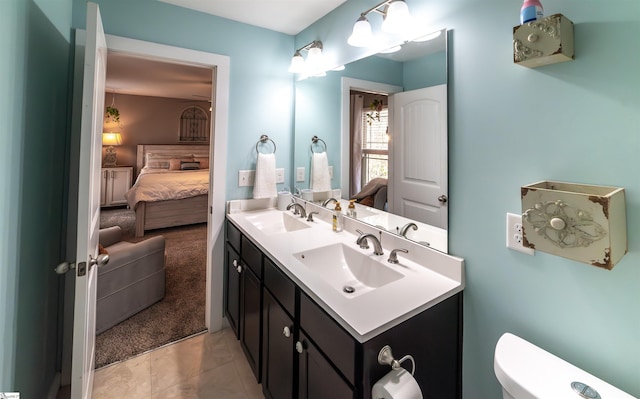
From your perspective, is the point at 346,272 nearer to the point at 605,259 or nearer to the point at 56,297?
the point at 605,259

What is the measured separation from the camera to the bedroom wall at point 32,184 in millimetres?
A: 988

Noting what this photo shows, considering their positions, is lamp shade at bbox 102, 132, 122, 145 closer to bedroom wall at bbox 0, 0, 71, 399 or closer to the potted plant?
the potted plant

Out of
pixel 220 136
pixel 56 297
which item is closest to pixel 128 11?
pixel 220 136

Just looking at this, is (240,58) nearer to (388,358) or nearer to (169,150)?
(388,358)

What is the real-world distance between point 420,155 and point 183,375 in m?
1.89

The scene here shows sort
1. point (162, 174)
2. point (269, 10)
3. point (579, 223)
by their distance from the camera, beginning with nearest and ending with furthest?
point (579, 223), point (269, 10), point (162, 174)

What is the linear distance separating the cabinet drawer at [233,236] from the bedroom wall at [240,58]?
260 mm

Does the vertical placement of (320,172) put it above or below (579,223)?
above

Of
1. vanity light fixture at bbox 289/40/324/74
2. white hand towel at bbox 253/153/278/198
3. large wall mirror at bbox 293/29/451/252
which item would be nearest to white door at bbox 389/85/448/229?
large wall mirror at bbox 293/29/451/252

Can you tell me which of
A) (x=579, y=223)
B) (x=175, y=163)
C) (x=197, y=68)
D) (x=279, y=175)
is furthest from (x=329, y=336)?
(x=175, y=163)

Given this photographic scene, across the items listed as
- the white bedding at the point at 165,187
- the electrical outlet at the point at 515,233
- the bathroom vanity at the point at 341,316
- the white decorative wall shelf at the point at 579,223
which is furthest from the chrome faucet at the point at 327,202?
the white bedding at the point at 165,187

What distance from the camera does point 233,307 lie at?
6.82 feet

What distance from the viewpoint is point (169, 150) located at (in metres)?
6.91

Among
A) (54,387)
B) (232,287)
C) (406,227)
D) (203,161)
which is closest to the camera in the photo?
(406,227)
